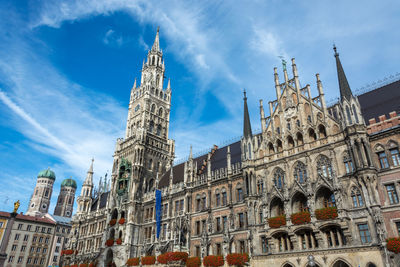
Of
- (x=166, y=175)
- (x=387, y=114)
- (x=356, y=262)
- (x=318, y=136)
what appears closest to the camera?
(x=356, y=262)

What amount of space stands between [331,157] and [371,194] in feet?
16.6

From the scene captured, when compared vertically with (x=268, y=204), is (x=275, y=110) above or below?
above

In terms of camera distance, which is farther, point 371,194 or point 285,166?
point 285,166

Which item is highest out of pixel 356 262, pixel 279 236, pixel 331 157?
pixel 331 157

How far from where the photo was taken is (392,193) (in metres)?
24.7

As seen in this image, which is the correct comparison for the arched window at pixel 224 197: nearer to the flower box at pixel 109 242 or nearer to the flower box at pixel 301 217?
the flower box at pixel 301 217

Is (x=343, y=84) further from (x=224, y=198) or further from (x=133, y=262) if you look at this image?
(x=133, y=262)

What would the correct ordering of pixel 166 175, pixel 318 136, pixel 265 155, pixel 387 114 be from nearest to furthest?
pixel 387 114 → pixel 318 136 → pixel 265 155 → pixel 166 175

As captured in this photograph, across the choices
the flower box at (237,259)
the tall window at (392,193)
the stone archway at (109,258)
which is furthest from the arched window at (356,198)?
the stone archway at (109,258)

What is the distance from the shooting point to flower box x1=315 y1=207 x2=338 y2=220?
1014 inches

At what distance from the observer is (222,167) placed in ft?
139

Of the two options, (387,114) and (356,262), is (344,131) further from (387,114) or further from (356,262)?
(356,262)

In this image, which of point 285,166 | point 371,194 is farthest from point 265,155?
point 371,194

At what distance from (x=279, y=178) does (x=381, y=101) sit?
43.1ft
